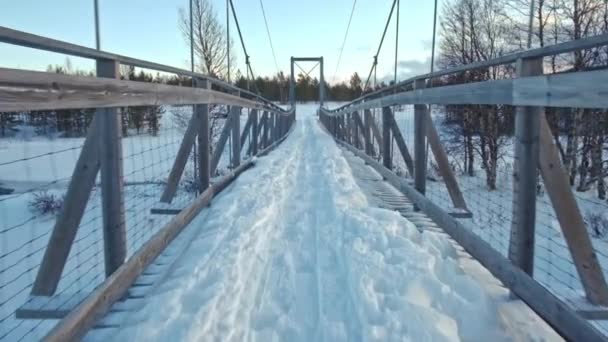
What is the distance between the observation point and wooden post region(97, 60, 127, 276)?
2.03m

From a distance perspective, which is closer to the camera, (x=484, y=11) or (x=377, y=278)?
(x=377, y=278)

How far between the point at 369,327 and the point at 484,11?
48.0ft

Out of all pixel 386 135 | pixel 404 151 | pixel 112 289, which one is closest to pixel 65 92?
pixel 112 289

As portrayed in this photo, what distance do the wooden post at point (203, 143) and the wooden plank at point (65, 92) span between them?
1255 mm

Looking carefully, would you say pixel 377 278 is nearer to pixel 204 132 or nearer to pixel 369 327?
pixel 369 327

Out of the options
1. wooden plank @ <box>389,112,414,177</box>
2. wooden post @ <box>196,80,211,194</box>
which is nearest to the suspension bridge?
wooden post @ <box>196,80,211,194</box>

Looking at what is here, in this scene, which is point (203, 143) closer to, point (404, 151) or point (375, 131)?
point (404, 151)

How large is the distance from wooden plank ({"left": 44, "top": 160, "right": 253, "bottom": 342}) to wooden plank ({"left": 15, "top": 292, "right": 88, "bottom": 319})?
0.50 ft

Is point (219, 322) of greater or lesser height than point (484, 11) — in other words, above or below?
below

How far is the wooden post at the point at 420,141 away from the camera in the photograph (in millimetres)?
3857

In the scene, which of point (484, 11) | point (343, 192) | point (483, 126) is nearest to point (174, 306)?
point (343, 192)

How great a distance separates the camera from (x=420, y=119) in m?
3.89

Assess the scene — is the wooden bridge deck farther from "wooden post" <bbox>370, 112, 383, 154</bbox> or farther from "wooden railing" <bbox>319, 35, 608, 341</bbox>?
"wooden post" <bbox>370, 112, 383, 154</bbox>

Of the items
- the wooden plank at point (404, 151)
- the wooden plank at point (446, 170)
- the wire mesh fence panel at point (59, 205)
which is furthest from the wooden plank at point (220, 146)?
the wooden plank at point (446, 170)
